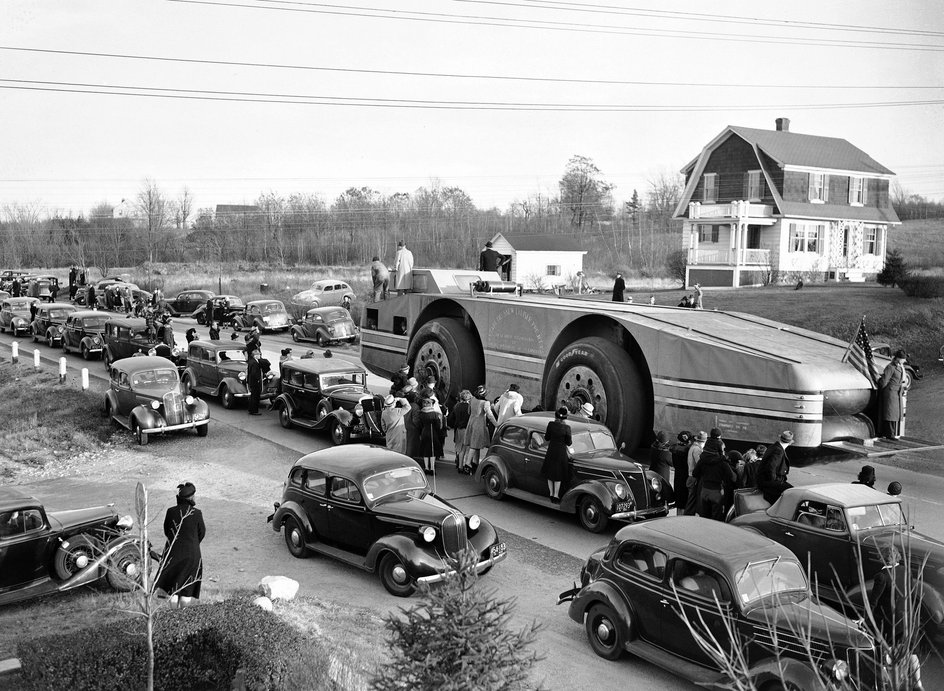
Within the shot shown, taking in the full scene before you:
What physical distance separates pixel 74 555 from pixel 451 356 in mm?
9692

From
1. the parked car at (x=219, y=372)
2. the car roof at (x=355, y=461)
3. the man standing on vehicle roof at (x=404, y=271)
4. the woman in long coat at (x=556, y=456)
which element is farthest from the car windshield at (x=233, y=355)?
the woman in long coat at (x=556, y=456)

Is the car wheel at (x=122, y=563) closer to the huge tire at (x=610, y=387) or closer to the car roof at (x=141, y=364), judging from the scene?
the huge tire at (x=610, y=387)

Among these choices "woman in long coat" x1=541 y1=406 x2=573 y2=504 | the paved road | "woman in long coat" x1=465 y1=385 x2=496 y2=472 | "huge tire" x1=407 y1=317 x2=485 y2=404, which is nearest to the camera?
the paved road

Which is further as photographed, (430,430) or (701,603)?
(430,430)

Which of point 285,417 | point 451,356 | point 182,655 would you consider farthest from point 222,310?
point 182,655

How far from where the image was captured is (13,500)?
31.2 feet

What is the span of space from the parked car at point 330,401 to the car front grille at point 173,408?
2.14 m

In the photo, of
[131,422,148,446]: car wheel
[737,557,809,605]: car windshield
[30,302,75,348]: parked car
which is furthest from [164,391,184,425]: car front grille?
[30,302,75,348]: parked car

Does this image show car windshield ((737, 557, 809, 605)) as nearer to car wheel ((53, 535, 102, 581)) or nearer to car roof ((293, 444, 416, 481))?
car roof ((293, 444, 416, 481))

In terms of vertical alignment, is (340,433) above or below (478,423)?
below

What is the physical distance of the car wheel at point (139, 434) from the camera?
17.3m

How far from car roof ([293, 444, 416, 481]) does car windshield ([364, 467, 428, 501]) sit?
0.07 m

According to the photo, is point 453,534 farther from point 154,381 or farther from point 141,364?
point 141,364

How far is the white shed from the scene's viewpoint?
57406 mm
